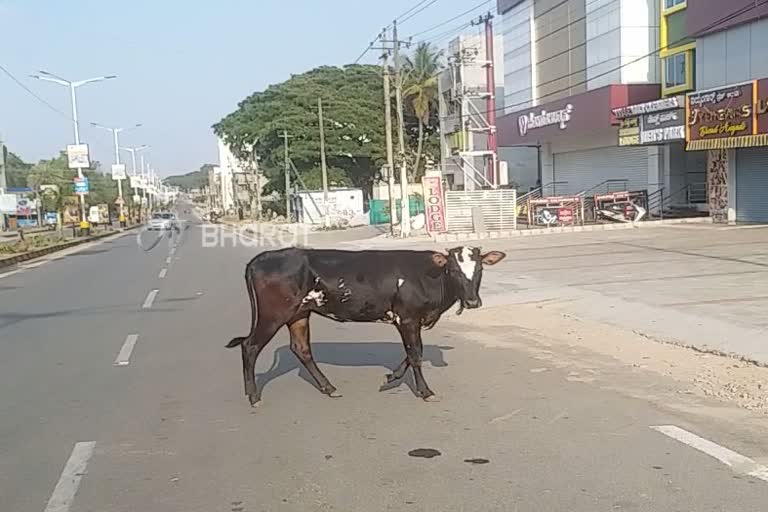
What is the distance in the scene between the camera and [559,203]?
35500 millimetres

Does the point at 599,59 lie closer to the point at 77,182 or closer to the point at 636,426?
the point at 77,182

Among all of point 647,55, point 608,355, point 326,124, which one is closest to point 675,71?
point 647,55

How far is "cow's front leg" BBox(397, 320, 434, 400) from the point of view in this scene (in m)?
7.26

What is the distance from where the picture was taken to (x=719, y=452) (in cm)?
561

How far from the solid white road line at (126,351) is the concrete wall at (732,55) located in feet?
77.8

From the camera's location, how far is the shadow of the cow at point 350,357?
8.62 metres

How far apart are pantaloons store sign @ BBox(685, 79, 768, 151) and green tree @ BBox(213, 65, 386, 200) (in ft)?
122

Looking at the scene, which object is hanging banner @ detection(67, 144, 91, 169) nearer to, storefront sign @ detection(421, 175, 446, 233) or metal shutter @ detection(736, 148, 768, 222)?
storefront sign @ detection(421, 175, 446, 233)

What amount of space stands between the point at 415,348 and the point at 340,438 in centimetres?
133

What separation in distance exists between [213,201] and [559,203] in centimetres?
11721

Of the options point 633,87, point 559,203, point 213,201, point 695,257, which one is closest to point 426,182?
point 559,203

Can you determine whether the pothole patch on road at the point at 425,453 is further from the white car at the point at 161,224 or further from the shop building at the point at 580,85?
the white car at the point at 161,224

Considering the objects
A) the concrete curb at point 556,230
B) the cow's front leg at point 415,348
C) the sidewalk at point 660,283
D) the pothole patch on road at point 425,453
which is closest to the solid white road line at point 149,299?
the sidewalk at point 660,283

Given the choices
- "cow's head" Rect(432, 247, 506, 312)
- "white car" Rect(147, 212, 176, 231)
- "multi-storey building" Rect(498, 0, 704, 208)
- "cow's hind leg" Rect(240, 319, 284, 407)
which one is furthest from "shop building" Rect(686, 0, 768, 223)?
"white car" Rect(147, 212, 176, 231)
